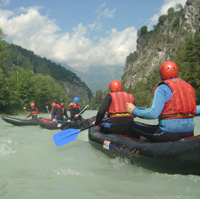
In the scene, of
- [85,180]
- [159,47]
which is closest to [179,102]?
[85,180]

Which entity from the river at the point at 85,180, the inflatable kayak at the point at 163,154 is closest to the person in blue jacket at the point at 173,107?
the inflatable kayak at the point at 163,154

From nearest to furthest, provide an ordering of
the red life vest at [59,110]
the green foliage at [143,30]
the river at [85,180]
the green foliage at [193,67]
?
the river at [85,180] < the red life vest at [59,110] < the green foliage at [193,67] < the green foliage at [143,30]

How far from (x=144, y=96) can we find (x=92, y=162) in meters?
68.1

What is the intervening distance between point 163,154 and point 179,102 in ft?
2.82

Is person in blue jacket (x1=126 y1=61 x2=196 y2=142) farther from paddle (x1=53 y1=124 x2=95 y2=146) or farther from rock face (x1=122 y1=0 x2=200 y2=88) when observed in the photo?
rock face (x1=122 y1=0 x2=200 y2=88)

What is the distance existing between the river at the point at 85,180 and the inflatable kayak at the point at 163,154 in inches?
4.7

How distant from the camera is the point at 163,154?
3.54 metres

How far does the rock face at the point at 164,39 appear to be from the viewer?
79.5 meters

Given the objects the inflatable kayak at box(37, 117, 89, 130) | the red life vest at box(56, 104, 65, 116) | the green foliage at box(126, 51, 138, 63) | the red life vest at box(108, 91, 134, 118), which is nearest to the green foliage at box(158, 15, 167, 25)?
the green foliage at box(126, 51, 138, 63)

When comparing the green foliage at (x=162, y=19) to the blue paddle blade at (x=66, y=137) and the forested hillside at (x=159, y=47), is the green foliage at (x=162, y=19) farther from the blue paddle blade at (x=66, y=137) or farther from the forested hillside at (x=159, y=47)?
the blue paddle blade at (x=66, y=137)

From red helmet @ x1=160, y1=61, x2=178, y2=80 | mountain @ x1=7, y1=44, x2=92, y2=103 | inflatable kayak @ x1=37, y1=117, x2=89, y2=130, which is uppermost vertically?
mountain @ x1=7, y1=44, x2=92, y2=103

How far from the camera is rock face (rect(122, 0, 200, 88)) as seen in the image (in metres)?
79.5

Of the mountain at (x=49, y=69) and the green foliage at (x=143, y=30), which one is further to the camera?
the mountain at (x=49, y=69)

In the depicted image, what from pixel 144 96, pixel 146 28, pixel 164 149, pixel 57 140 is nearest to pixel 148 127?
pixel 164 149
